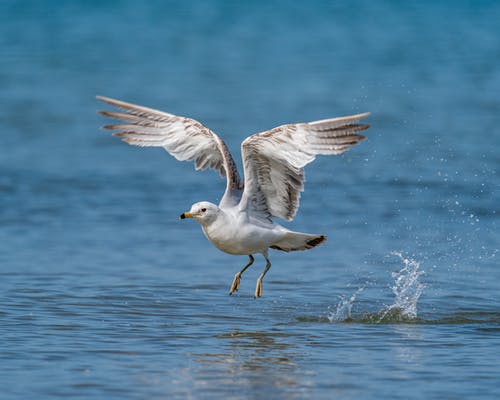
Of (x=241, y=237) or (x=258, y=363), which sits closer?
(x=258, y=363)

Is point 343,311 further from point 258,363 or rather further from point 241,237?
point 258,363

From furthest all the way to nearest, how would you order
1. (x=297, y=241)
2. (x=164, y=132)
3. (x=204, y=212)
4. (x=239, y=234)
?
1. (x=164, y=132)
2. (x=297, y=241)
3. (x=239, y=234)
4. (x=204, y=212)

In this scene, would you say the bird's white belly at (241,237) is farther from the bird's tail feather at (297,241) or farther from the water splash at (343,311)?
the water splash at (343,311)

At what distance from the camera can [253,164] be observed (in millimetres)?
11070

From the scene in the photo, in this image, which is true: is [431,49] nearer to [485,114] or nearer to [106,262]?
[485,114]

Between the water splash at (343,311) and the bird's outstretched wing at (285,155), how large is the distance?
3.30ft

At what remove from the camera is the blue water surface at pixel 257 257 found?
31.0 ft

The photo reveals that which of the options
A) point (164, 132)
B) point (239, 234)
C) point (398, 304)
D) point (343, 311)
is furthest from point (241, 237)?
point (398, 304)

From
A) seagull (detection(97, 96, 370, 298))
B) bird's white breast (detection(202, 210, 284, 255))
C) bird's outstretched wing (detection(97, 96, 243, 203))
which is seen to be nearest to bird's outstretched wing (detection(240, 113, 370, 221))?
seagull (detection(97, 96, 370, 298))

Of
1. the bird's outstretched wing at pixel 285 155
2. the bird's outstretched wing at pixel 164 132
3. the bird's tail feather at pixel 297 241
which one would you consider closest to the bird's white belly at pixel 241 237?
the bird's tail feather at pixel 297 241

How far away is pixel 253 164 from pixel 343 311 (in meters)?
1.75

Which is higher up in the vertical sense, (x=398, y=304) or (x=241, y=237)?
(x=241, y=237)

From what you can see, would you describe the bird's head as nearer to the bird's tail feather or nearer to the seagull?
the seagull

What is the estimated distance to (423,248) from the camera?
15336 mm
